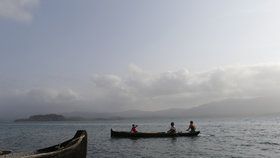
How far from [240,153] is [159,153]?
7603 mm

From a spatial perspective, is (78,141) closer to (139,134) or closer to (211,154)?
(211,154)

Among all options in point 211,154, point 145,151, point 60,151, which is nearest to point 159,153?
point 145,151

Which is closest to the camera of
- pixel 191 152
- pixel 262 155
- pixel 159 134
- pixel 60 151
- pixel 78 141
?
pixel 60 151

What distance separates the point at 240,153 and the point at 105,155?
41.6ft

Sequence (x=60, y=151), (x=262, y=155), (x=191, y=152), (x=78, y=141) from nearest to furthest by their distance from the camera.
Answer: (x=60, y=151), (x=78, y=141), (x=262, y=155), (x=191, y=152)

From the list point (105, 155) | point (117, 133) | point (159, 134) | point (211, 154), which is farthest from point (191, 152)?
point (117, 133)

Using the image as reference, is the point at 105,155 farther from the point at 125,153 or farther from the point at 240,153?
the point at 240,153

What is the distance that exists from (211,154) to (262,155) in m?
4.54

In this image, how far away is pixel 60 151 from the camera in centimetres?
1981

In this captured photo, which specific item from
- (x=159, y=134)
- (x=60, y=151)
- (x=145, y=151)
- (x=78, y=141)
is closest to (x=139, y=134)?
(x=159, y=134)

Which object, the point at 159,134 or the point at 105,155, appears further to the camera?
the point at 159,134

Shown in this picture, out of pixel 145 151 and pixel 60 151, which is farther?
pixel 145 151

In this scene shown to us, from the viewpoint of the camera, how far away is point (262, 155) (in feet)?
109

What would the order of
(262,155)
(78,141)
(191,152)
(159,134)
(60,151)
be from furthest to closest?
(159,134)
(191,152)
(262,155)
(78,141)
(60,151)
